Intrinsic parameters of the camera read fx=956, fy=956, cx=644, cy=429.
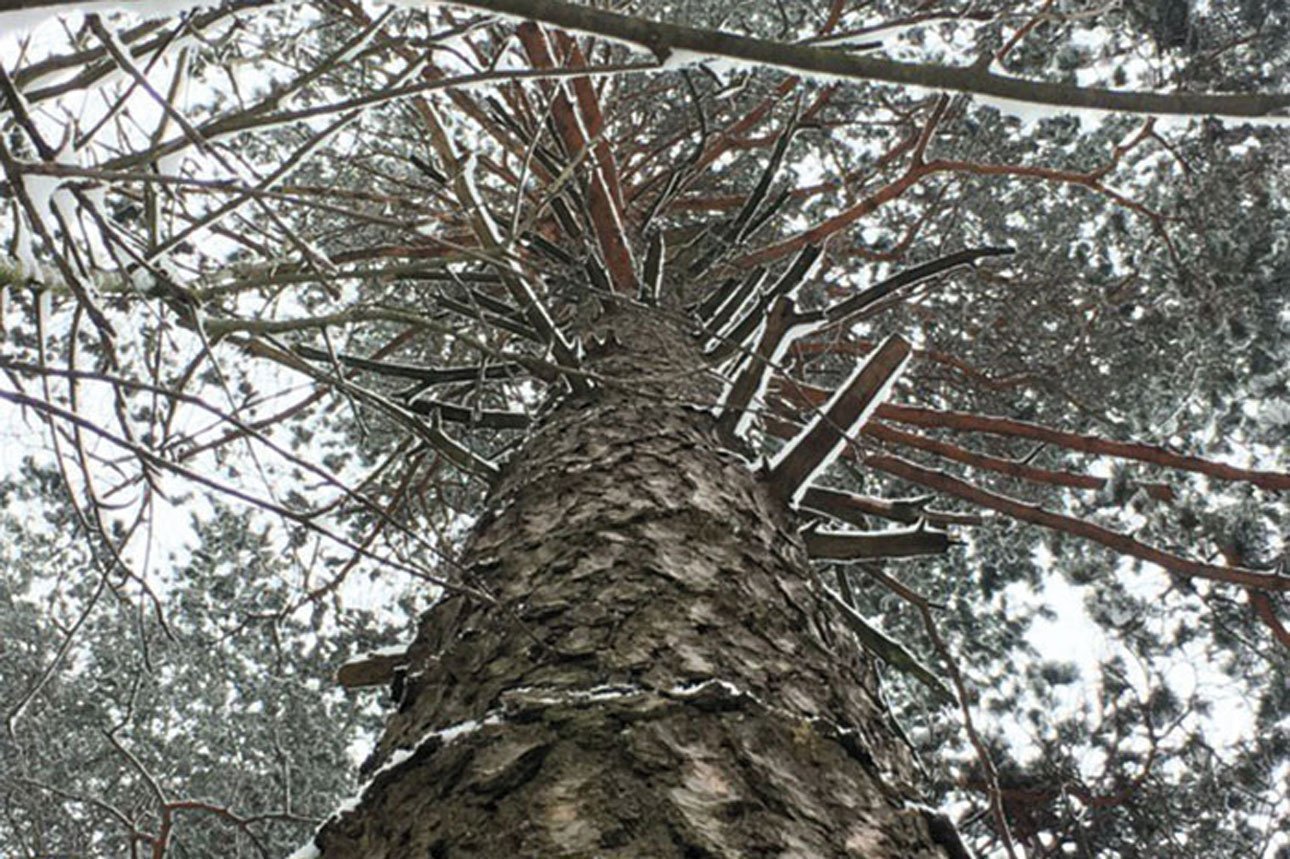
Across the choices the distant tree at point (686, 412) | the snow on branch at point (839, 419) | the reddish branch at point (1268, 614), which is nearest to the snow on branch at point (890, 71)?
the distant tree at point (686, 412)

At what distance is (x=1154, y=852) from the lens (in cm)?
413

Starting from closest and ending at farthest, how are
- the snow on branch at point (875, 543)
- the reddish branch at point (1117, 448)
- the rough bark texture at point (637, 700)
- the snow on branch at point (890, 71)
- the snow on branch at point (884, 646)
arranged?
1. the snow on branch at point (890, 71)
2. the rough bark texture at point (637, 700)
3. the snow on branch at point (875, 543)
4. the snow on branch at point (884, 646)
5. the reddish branch at point (1117, 448)

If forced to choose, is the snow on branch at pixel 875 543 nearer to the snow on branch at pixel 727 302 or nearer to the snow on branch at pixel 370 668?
the snow on branch at pixel 370 668

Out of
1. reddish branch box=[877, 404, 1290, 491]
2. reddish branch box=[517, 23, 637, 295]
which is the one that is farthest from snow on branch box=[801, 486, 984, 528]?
reddish branch box=[517, 23, 637, 295]

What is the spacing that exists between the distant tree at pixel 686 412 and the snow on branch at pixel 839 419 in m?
0.01

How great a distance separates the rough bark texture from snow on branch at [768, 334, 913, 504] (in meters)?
0.09

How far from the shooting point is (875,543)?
6.55 ft

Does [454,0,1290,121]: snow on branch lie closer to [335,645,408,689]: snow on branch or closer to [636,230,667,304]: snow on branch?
[335,645,408,689]: snow on branch

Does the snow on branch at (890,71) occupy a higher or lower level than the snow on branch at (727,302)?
lower

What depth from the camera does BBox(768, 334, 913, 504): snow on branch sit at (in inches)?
71.1

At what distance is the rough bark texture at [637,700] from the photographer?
0.94 m

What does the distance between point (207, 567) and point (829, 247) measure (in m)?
4.63

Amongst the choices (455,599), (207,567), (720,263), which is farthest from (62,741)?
(455,599)

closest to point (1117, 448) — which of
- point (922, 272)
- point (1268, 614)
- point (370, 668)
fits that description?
point (1268, 614)
